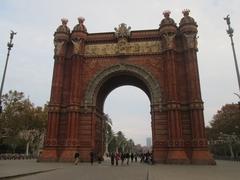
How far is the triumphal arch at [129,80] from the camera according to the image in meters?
25.4

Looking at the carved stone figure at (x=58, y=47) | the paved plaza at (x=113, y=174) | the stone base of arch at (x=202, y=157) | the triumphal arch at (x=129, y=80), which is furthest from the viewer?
the carved stone figure at (x=58, y=47)

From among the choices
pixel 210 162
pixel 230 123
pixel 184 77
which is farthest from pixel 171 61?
pixel 230 123

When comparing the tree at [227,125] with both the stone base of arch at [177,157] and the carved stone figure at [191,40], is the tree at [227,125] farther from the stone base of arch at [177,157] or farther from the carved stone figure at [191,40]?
the stone base of arch at [177,157]

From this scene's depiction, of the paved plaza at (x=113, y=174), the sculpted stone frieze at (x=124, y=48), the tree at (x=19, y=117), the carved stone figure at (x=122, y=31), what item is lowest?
the paved plaza at (x=113, y=174)

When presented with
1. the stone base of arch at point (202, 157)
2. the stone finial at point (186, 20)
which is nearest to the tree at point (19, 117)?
the stone base of arch at point (202, 157)

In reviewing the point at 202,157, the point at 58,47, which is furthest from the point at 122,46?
the point at 202,157

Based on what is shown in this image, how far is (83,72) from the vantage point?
29734 millimetres

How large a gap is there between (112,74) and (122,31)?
538 cm

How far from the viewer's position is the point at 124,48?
1167 inches

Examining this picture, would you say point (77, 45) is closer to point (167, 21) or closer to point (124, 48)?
point (124, 48)

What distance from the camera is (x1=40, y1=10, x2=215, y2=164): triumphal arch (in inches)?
1001

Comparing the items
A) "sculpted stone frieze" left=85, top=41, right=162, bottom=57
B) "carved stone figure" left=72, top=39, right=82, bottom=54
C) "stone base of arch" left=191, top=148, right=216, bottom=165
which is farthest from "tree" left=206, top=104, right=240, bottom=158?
"carved stone figure" left=72, top=39, right=82, bottom=54

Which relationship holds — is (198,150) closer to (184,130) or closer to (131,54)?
(184,130)

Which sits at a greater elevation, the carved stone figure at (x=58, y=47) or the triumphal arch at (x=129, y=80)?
the carved stone figure at (x=58, y=47)
